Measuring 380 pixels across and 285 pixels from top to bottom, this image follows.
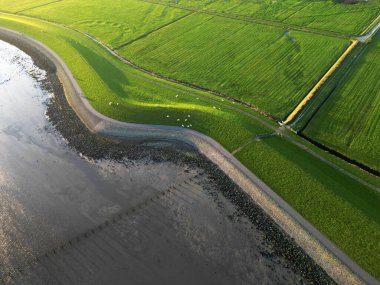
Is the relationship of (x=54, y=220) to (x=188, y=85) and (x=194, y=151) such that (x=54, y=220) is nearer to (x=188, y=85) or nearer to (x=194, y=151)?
(x=194, y=151)

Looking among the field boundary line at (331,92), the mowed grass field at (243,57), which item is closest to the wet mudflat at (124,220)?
the field boundary line at (331,92)

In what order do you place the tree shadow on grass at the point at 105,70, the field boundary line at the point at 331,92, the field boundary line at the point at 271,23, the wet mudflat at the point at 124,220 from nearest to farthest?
the wet mudflat at the point at 124,220, the field boundary line at the point at 331,92, the tree shadow on grass at the point at 105,70, the field boundary line at the point at 271,23

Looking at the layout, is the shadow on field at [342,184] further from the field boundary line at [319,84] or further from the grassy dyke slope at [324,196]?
the field boundary line at [319,84]

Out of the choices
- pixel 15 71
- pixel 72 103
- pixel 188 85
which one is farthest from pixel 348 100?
pixel 15 71

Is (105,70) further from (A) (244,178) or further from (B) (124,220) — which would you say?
(A) (244,178)

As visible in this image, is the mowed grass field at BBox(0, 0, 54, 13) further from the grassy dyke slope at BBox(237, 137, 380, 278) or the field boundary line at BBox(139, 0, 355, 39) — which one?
the grassy dyke slope at BBox(237, 137, 380, 278)

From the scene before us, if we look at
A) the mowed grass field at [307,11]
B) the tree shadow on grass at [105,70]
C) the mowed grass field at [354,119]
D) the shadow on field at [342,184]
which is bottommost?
the shadow on field at [342,184]
